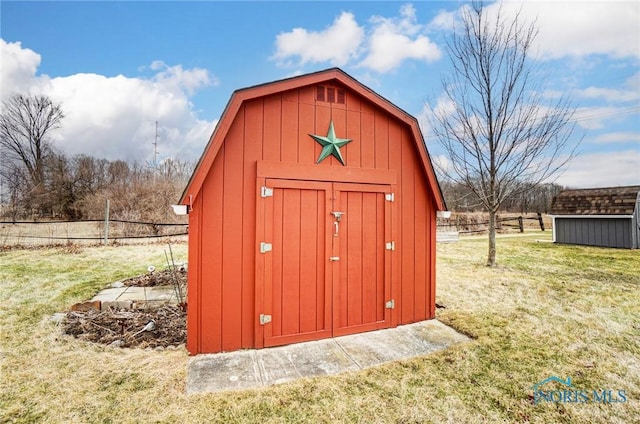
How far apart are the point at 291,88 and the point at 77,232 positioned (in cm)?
1352

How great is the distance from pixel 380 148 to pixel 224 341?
3.17m

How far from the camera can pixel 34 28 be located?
10.2 metres

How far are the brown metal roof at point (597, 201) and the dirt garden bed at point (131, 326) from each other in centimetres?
1568

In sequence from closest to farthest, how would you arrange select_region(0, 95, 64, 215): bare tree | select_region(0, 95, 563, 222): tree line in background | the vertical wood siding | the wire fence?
1. the vertical wood siding
2. the wire fence
3. select_region(0, 95, 563, 222): tree line in background
4. select_region(0, 95, 64, 215): bare tree

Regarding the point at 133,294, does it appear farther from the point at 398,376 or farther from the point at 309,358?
the point at 398,376

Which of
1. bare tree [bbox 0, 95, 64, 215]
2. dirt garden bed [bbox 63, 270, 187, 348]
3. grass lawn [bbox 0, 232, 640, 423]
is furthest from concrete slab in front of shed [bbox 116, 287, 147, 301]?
bare tree [bbox 0, 95, 64, 215]

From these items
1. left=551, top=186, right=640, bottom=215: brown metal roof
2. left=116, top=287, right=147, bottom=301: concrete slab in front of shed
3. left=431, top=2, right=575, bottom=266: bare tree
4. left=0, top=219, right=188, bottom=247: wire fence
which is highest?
left=431, top=2, right=575, bottom=266: bare tree

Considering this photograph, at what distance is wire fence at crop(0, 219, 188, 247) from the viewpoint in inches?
437

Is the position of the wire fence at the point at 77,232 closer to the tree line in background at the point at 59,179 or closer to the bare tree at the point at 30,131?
the tree line in background at the point at 59,179

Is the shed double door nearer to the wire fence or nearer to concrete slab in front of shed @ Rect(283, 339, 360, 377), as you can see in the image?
concrete slab in front of shed @ Rect(283, 339, 360, 377)

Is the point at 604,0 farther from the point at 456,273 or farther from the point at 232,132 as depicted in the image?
the point at 232,132

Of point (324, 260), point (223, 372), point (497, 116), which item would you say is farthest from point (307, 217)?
point (497, 116)

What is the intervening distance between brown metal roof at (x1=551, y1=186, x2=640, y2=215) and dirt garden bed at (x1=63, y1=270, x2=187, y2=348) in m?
15.7

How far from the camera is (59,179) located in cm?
1691
